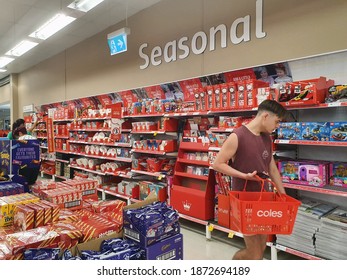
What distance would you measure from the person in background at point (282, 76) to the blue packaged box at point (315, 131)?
868 millimetres

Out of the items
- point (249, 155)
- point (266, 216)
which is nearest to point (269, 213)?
point (266, 216)

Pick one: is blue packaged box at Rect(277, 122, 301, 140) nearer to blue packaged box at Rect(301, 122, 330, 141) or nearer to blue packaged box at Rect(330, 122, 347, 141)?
blue packaged box at Rect(301, 122, 330, 141)

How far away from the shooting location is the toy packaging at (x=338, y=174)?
3.18m

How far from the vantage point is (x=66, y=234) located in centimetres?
197

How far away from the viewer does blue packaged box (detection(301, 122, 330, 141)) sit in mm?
3154

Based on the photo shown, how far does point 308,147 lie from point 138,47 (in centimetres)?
425

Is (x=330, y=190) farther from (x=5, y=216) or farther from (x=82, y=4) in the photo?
(x=82, y=4)

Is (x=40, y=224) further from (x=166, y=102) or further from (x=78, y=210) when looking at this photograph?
(x=166, y=102)

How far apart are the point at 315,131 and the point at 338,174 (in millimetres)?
544

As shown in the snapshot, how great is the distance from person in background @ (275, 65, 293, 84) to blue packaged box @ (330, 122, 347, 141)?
3.43 feet

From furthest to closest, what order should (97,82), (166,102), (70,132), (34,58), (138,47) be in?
(34,58), (70,132), (97,82), (138,47), (166,102)

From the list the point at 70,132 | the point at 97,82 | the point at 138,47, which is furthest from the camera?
the point at 70,132

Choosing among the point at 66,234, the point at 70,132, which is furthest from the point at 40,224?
the point at 70,132

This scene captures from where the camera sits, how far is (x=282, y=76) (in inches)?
156
